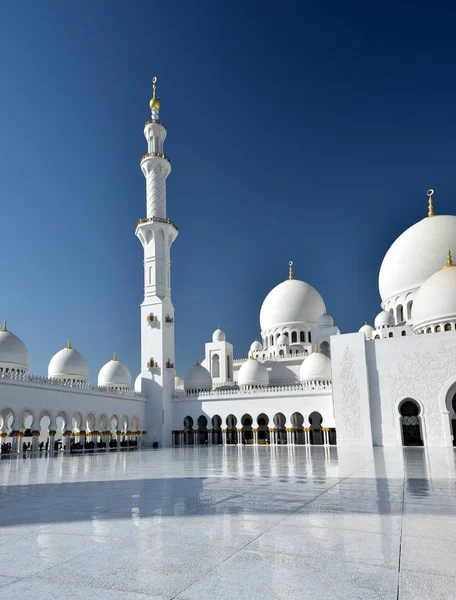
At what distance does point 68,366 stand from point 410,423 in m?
18.9

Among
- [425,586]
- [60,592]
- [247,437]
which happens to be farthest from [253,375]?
[60,592]

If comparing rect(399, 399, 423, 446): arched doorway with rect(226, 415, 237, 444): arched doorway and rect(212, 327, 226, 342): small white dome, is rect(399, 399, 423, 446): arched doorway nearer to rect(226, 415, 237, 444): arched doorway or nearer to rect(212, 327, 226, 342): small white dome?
rect(226, 415, 237, 444): arched doorway

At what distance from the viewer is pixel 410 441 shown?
2145 cm

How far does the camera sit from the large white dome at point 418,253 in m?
26.4

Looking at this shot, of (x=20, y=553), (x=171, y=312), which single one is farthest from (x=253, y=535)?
(x=171, y=312)

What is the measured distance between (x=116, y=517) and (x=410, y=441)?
18914 mm

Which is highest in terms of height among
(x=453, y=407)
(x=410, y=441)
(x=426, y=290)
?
(x=426, y=290)

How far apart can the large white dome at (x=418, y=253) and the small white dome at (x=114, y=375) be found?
17.0 meters

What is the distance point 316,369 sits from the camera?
28.3m

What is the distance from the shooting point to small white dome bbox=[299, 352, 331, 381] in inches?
1105

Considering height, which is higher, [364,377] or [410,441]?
[364,377]

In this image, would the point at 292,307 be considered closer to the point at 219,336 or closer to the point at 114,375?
the point at 219,336

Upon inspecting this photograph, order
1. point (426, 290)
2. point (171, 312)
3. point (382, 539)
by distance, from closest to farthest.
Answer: point (382, 539) → point (426, 290) → point (171, 312)

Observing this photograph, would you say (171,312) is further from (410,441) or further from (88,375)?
(410,441)
